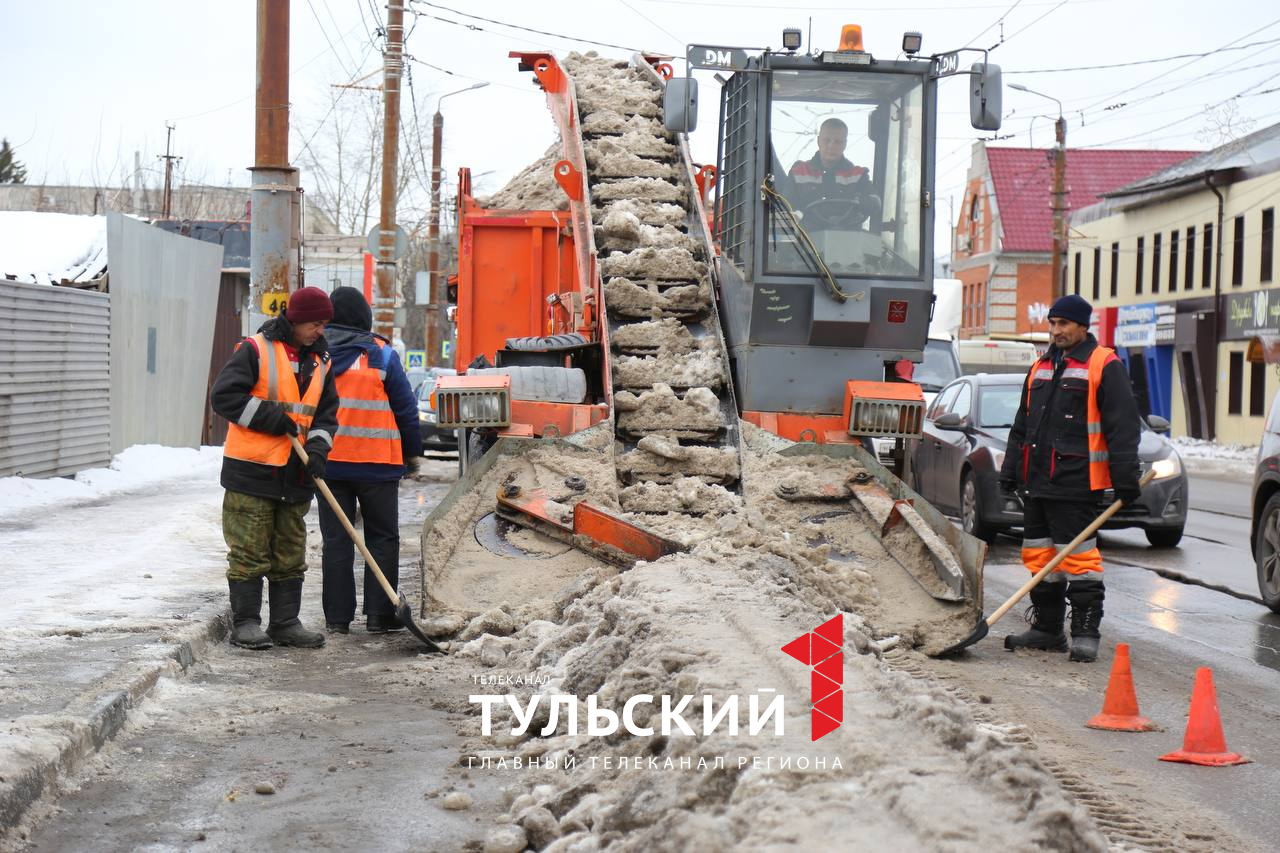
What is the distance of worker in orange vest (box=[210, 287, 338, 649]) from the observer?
7.77 metres

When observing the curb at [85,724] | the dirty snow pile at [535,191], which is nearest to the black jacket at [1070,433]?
the curb at [85,724]

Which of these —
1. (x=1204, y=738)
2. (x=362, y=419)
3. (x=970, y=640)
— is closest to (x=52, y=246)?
(x=362, y=419)

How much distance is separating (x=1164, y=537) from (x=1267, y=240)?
2613 centimetres

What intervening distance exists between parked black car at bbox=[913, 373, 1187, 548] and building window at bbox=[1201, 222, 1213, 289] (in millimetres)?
27945

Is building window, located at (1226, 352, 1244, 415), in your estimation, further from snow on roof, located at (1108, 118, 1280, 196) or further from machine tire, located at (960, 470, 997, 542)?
machine tire, located at (960, 470, 997, 542)

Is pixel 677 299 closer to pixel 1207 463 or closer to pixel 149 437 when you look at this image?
pixel 149 437

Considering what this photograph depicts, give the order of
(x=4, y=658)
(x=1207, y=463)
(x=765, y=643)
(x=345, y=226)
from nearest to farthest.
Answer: (x=765, y=643)
(x=4, y=658)
(x=1207, y=463)
(x=345, y=226)

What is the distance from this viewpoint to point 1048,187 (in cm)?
6081

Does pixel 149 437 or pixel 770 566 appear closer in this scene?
pixel 770 566

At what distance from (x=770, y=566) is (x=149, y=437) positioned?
14817 mm

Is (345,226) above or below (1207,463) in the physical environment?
above

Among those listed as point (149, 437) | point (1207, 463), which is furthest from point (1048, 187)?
point (149, 437)

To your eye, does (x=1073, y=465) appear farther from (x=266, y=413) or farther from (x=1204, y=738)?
(x=266, y=413)

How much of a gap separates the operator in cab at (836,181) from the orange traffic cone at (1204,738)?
16.4 ft
